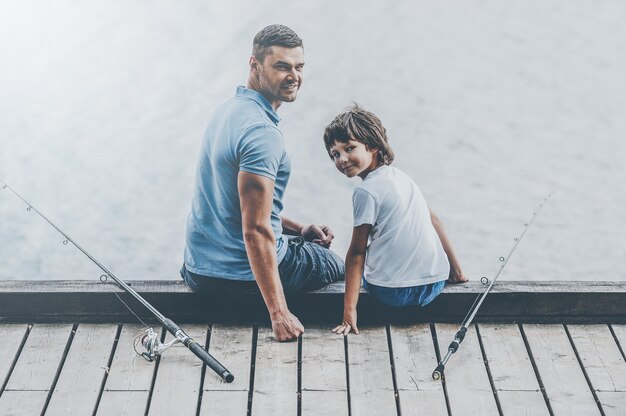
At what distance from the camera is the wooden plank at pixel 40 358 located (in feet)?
8.58

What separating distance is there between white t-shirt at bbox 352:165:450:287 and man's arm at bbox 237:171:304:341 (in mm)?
277

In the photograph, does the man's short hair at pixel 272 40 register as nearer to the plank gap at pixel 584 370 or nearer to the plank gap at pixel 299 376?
the plank gap at pixel 299 376

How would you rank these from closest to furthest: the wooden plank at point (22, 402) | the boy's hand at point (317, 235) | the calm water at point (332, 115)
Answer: the wooden plank at point (22, 402) → the boy's hand at point (317, 235) → the calm water at point (332, 115)

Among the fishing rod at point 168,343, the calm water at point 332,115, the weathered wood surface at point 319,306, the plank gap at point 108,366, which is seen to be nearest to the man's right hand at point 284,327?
the weathered wood surface at point 319,306

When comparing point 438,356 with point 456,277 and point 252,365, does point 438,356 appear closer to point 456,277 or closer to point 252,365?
point 456,277

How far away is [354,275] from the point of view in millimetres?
2844

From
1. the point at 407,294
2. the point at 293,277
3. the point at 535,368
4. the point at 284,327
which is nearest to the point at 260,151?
the point at 293,277

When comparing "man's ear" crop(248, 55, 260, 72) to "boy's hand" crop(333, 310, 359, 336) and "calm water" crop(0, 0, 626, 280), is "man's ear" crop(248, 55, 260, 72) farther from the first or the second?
"calm water" crop(0, 0, 626, 280)

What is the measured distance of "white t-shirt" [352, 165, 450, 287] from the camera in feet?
9.38

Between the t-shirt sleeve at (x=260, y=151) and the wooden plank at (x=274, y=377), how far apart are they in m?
0.47

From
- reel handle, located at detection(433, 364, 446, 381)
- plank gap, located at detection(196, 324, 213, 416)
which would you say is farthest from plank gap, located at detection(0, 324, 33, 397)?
reel handle, located at detection(433, 364, 446, 381)

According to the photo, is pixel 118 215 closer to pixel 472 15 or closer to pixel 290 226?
pixel 290 226

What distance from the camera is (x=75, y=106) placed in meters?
6.30

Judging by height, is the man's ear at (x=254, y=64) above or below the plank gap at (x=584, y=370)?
above
